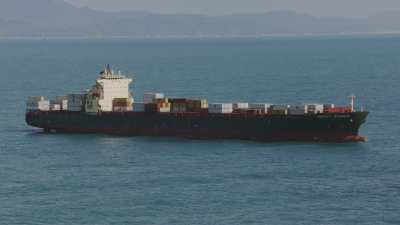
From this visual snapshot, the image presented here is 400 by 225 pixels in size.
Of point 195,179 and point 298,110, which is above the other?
point 298,110

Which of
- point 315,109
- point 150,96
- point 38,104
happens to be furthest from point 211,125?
point 38,104

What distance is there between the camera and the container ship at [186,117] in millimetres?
98375

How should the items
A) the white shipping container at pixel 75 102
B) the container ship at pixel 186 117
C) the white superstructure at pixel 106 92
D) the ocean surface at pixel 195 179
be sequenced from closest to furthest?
1. the ocean surface at pixel 195 179
2. the container ship at pixel 186 117
3. the white superstructure at pixel 106 92
4. the white shipping container at pixel 75 102

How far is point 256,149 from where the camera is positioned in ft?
311

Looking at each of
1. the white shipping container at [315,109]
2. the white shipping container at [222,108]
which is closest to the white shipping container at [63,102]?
the white shipping container at [222,108]

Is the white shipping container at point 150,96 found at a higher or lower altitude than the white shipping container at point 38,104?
higher

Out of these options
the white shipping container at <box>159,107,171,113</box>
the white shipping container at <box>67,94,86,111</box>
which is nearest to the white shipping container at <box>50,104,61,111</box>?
the white shipping container at <box>67,94,86,111</box>

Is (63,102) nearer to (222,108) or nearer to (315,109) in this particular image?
(222,108)

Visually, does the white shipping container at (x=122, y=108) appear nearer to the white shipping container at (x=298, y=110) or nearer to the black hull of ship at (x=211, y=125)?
the black hull of ship at (x=211, y=125)

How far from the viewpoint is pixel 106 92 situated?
112 meters

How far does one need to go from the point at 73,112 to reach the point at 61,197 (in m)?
37.2

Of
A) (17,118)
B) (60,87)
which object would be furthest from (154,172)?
(60,87)

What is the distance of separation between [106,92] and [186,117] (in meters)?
11.8

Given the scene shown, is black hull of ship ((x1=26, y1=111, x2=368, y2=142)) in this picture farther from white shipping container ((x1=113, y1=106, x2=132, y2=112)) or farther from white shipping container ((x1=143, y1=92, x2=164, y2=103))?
white shipping container ((x1=143, y1=92, x2=164, y2=103))
